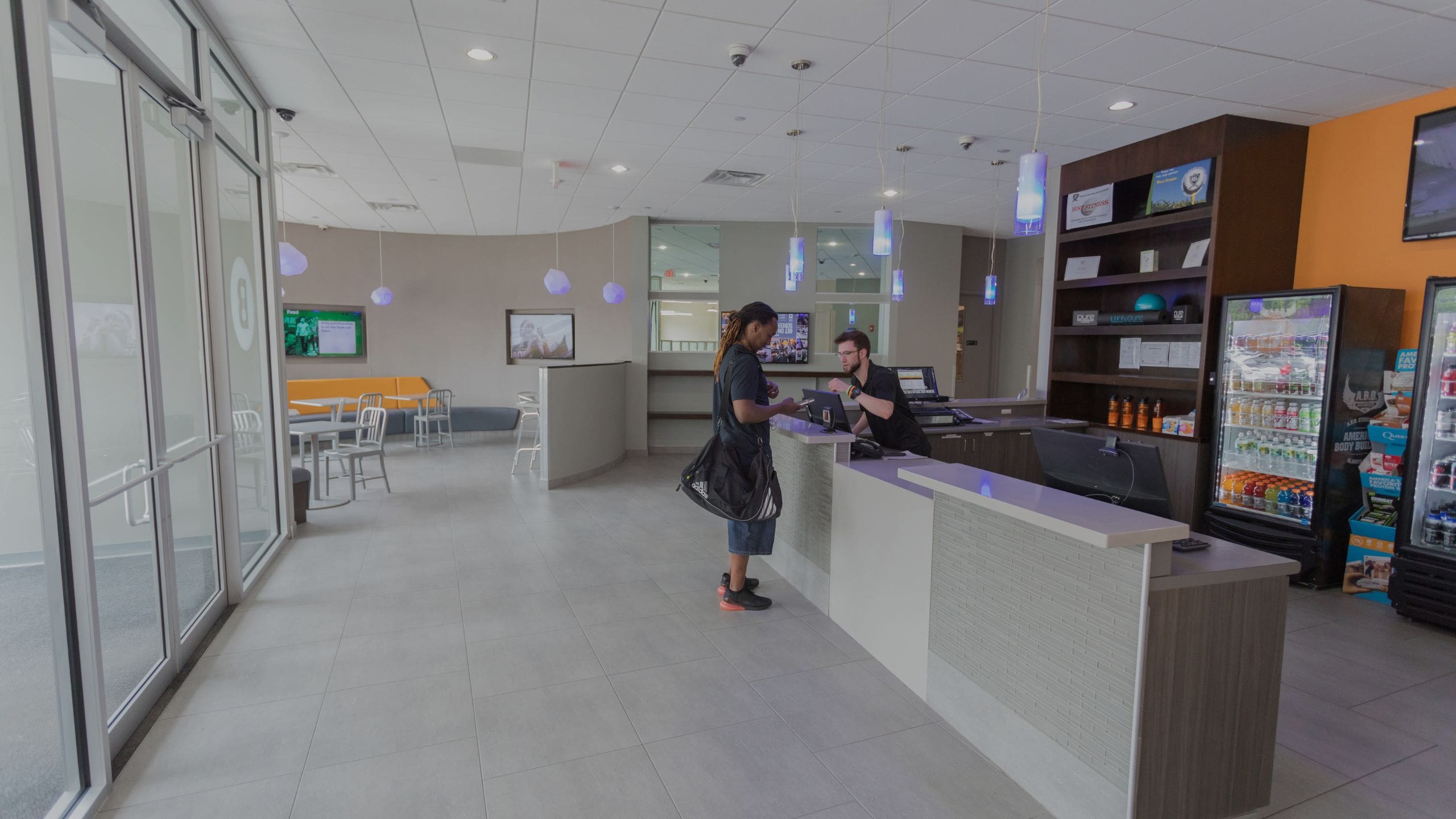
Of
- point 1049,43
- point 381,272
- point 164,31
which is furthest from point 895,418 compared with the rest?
point 381,272

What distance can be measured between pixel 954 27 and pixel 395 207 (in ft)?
25.1

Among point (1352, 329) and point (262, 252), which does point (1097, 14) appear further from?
point (262, 252)

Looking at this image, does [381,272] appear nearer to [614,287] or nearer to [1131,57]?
[614,287]

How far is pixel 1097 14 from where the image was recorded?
131 inches

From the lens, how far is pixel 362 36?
147 inches

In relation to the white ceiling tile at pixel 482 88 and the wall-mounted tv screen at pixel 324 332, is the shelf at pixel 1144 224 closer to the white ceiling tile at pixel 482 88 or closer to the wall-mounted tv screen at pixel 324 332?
the white ceiling tile at pixel 482 88

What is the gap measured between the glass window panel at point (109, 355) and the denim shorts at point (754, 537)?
253 cm

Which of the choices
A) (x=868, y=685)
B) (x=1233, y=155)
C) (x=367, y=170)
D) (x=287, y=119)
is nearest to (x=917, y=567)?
(x=868, y=685)

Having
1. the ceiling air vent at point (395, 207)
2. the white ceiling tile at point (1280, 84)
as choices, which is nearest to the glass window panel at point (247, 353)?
the ceiling air vent at point (395, 207)

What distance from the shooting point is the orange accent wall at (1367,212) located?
4.12 metres

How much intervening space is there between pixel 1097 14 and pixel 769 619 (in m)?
3.51

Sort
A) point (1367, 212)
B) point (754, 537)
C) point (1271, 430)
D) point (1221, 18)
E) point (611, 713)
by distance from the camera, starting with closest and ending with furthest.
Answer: point (611, 713) → point (1221, 18) → point (754, 537) → point (1367, 212) → point (1271, 430)

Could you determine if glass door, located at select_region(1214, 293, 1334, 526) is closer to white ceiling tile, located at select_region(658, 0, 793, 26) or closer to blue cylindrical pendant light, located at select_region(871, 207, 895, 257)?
blue cylindrical pendant light, located at select_region(871, 207, 895, 257)

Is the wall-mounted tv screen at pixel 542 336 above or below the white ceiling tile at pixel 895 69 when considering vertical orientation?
below
